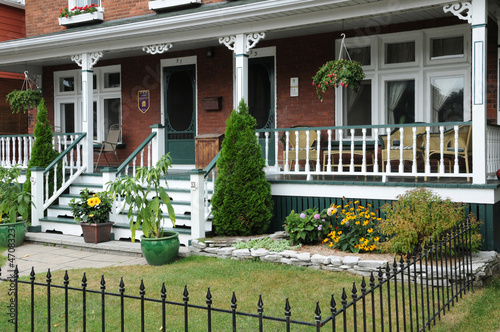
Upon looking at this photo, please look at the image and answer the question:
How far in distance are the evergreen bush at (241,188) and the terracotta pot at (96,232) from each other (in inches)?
75.8

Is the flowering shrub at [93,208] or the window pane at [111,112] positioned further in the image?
the window pane at [111,112]

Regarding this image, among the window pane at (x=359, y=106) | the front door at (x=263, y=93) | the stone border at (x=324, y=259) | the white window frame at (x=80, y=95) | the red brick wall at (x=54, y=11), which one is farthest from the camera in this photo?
the white window frame at (x=80, y=95)

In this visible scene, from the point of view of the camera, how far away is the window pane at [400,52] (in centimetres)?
949

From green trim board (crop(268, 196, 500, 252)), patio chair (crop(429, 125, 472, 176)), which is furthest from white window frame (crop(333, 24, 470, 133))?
green trim board (crop(268, 196, 500, 252))

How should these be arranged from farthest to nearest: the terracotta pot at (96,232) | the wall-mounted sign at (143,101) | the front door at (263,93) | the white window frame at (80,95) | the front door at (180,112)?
the white window frame at (80,95) < the wall-mounted sign at (143,101) < the front door at (180,112) < the front door at (263,93) < the terracotta pot at (96,232)

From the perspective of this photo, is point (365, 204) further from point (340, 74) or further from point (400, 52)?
point (400, 52)

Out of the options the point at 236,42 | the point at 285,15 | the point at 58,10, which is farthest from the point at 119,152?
the point at 285,15

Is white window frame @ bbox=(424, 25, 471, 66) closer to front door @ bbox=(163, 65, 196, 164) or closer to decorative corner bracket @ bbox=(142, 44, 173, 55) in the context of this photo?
decorative corner bracket @ bbox=(142, 44, 173, 55)

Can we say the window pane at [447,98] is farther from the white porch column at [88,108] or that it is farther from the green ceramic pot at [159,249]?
the white porch column at [88,108]

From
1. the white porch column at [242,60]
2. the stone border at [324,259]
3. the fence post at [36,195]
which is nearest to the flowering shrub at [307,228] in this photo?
the stone border at [324,259]

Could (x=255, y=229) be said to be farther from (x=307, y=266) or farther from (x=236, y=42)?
(x=236, y=42)

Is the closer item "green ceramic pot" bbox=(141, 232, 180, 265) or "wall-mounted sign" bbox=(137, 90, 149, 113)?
"green ceramic pot" bbox=(141, 232, 180, 265)

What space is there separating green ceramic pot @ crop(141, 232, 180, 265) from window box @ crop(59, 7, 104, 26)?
7229mm

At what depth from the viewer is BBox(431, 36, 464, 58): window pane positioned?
A: 905cm
